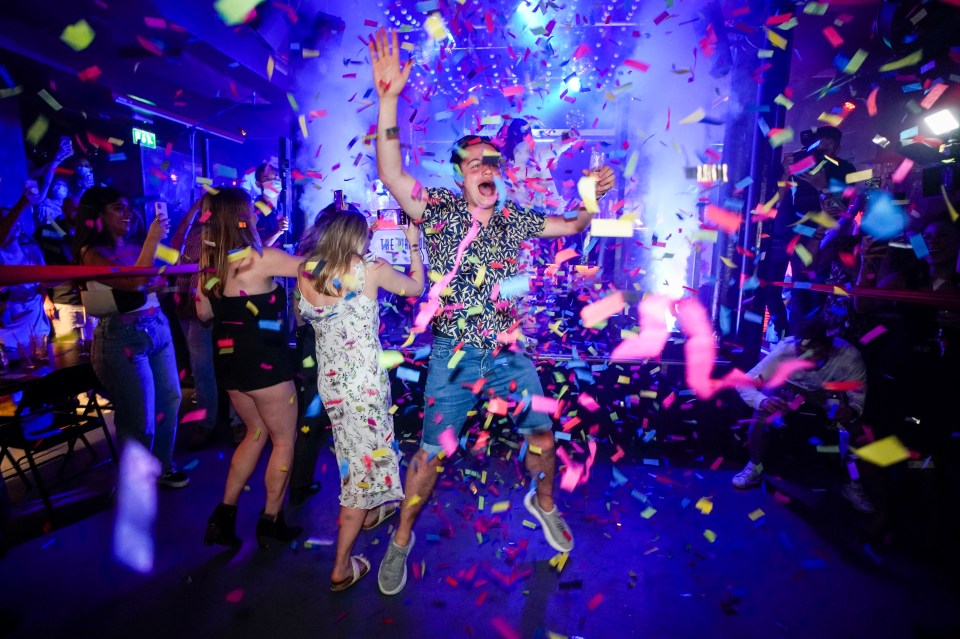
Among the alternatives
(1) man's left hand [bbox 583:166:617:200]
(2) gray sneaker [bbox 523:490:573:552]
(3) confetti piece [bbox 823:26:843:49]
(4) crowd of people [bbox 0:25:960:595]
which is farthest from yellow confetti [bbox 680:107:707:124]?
(2) gray sneaker [bbox 523:490:573:552]

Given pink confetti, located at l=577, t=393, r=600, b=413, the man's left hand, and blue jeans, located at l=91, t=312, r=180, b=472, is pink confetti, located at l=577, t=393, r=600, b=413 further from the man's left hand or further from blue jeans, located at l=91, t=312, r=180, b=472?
blue jeans, located at l=91, t=312, r=180, b=472

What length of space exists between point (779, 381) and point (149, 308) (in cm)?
395

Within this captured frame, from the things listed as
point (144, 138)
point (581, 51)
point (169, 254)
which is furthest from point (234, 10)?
point (169, 254)

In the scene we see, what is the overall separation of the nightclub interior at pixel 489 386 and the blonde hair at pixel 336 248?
0.02 meters

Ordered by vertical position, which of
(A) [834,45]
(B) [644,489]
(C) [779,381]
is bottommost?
(B) [644,489]

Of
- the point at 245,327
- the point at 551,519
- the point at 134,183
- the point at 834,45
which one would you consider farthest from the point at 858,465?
the point at 134,183

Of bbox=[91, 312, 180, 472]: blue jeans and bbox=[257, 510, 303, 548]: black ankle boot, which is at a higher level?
bbox=[91, 312, 180, 472]: blue jeans

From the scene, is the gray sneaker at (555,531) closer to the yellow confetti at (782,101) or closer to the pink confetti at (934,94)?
the yellow confetti at (782,101)

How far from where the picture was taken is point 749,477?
120 inches

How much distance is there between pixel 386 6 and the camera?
4918 millimetres

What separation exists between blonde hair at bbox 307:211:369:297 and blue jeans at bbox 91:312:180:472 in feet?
4.75

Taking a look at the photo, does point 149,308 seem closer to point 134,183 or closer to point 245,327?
point 245,327

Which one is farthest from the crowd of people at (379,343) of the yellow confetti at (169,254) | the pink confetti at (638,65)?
the pink confetti at (638,65)

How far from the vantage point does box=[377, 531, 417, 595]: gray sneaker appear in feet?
6.75
